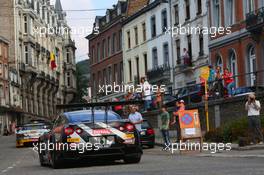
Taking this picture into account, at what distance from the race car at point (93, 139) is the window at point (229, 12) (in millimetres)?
27091

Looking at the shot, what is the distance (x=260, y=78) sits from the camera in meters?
30.6

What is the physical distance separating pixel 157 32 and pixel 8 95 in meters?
27.8

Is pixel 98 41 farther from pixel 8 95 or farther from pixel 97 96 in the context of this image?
pixel 8 95

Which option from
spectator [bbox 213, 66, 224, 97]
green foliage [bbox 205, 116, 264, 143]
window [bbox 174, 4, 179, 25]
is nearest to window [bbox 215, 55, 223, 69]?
window [bbox 174, 4, 179, 25]

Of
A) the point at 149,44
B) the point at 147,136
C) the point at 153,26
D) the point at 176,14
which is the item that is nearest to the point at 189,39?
the point at 176,14

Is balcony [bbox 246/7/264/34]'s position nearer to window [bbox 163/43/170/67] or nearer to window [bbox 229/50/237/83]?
window [bbox 229/50/237/83]

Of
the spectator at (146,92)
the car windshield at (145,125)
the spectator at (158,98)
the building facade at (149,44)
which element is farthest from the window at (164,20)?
the car windshield at (145,125)

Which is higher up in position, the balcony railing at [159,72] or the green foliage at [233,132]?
the balcony railing at [159,72]

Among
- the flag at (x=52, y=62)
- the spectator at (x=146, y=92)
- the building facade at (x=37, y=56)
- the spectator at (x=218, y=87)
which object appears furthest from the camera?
the flag at (x=52, y=62)

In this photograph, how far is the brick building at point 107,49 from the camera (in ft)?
235

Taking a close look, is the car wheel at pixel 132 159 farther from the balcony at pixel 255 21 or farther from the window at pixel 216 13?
the window at pixel 216 13

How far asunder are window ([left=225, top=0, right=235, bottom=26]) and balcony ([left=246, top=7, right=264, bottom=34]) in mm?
3326

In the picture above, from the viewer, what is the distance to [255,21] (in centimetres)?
3919

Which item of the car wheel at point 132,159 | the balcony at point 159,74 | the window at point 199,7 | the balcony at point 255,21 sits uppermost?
the window at point 199,7
